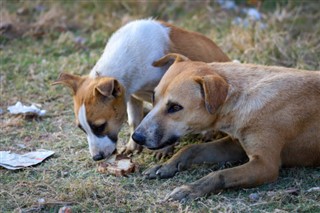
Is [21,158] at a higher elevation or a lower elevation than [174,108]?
lower

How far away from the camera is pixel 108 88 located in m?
5.03

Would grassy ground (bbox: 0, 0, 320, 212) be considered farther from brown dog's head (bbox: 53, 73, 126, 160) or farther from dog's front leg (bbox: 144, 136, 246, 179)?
brown dog's head (bbox: 53, 73, 126, 160)

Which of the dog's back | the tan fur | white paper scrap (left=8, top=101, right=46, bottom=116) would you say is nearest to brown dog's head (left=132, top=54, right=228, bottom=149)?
the dog's back

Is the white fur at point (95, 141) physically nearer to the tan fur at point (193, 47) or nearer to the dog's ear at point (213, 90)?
A: the dog's ear at point (213, 90)

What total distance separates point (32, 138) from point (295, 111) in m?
2.43

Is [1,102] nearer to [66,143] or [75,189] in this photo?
[66,143]

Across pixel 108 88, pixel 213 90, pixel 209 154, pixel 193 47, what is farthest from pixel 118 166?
pixel 193 47

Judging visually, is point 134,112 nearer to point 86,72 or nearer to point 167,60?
point 167,60

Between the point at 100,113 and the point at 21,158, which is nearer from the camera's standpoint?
the point at 100,113

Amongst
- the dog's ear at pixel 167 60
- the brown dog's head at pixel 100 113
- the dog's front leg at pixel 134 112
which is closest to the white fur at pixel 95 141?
the brown dog's head at pixel 100 113

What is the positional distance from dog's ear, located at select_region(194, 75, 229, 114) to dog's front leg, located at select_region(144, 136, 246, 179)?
590 millimetres

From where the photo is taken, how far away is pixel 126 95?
5.50 metres

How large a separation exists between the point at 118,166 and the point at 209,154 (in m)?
0.71

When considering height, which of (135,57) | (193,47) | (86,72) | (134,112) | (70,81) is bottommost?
(86,72)
